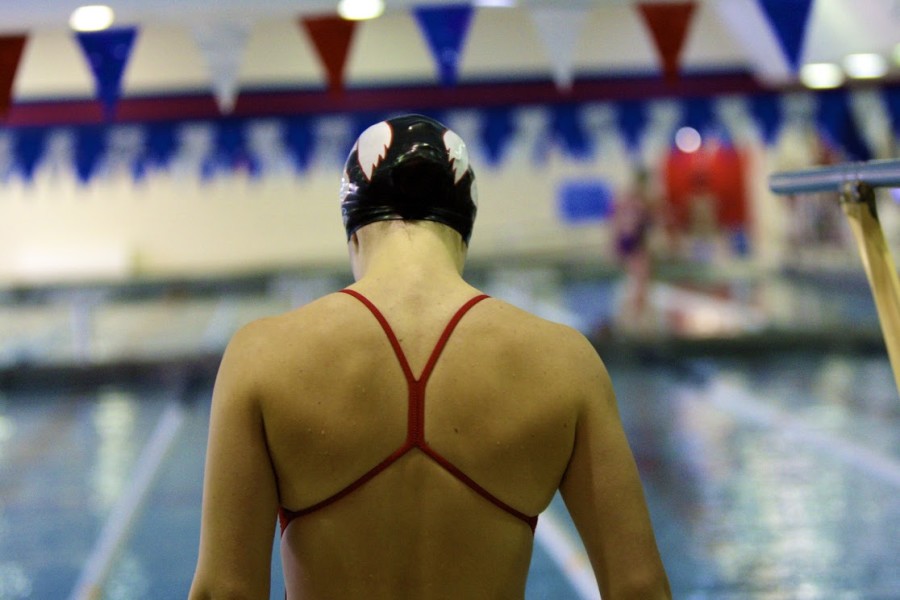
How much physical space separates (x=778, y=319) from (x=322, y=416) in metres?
11.6

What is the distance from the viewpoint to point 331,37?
5699mm

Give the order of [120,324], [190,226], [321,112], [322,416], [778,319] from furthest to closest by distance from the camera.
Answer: [190,226]
[120,324]
[778,319]
[321,112]
[322,416]

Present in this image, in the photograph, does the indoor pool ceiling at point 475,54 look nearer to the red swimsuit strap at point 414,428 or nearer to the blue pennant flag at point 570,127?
the blue pennant flag at point 570,127

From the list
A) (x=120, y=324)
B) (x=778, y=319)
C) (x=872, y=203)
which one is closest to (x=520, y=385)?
(x=872, y=203)

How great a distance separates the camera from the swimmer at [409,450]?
1.42m

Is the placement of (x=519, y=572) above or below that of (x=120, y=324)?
below

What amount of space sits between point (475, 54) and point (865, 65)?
3.25 metres

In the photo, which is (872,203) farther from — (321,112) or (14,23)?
(321,112)

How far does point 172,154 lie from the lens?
29.7 ft

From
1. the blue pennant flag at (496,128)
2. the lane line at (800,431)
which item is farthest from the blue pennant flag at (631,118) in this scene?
the lane line at (800,431)

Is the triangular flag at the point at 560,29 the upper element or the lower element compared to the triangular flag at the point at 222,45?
lower

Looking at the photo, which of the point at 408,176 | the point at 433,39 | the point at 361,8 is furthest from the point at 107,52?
the point at 408,176

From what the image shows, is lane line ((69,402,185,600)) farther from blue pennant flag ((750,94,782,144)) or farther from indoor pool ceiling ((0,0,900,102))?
blue pennant flag ((750,94,782,144))

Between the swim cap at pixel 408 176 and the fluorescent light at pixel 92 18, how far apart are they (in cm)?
400
